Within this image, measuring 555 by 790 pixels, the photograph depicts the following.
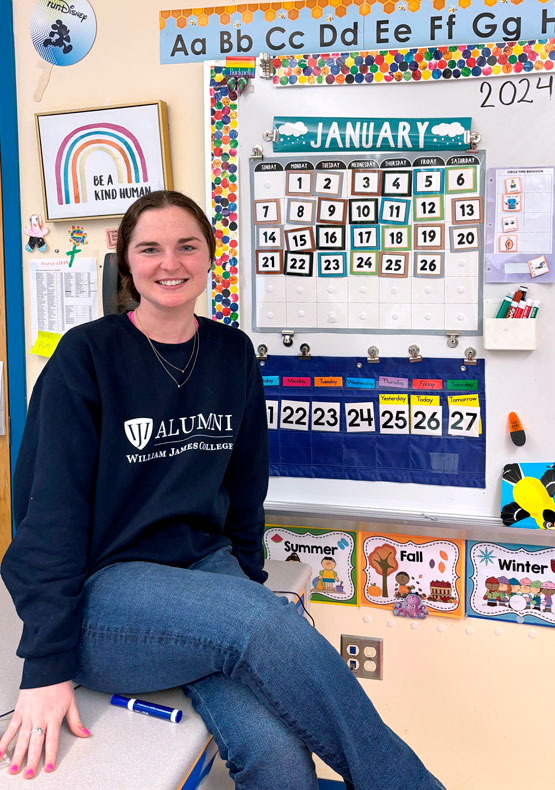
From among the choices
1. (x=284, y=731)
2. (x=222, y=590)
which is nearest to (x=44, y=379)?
(x=222, y=590)

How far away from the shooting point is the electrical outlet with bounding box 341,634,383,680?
178 cm

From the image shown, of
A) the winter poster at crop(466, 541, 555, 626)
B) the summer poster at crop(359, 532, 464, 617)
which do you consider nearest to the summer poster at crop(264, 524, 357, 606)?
the summer poster at crop(359, 532, 464, 617)

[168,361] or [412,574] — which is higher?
[168,361]

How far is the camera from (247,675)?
1.00 meters

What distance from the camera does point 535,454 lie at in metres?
1.63

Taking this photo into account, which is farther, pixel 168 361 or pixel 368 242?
pixel 368 242

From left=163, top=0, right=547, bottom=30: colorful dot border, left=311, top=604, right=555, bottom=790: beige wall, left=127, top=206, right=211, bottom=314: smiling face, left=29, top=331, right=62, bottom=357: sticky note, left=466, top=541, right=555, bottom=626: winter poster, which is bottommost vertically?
left=311, top=604, right=555, bottom=790: beige wall

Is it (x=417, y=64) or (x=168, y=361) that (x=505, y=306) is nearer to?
(x=417, y=64)

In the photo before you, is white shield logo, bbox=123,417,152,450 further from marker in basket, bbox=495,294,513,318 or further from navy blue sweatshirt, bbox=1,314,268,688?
marker in basket, bbox=495,294,513,318

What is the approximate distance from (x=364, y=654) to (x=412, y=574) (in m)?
0.25

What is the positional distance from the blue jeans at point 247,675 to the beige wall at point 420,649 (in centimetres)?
67

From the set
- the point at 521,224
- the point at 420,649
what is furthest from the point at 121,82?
the point at 420,649

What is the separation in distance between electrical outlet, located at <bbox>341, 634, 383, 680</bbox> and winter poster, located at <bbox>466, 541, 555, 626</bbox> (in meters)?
0.25

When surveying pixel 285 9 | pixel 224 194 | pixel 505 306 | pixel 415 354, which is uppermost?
pixel 285 9
